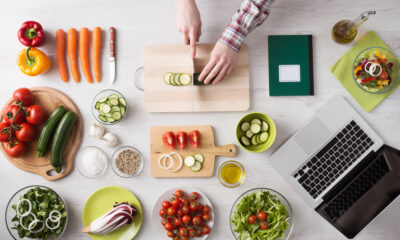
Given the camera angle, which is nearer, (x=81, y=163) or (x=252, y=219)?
(x=252, y=219)

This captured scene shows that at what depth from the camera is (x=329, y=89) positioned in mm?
2008

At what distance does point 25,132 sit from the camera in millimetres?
1906

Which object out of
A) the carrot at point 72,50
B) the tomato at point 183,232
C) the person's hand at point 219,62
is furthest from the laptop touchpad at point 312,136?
the carrot at point 72,50

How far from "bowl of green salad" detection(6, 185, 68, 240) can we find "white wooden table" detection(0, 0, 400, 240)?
86 millimetres

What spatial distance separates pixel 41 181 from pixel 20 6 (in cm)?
111

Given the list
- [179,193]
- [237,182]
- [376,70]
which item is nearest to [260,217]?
[237,182]

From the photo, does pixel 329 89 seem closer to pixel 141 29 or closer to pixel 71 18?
pixel 141 29

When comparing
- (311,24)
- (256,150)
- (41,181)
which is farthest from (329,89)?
(41,181)

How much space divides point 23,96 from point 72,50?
15.7 inches

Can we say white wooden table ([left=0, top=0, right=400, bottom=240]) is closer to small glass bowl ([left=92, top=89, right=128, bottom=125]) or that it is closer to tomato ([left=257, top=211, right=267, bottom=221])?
small glass bowl ([left=92, top=89, right=128, bottom=125])

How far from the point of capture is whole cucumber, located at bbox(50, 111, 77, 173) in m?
1.92

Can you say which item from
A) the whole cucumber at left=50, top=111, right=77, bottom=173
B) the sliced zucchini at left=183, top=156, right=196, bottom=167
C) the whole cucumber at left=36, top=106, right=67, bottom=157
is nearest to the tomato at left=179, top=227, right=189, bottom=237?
the sliced zucchini at left=183, top=156, right=196, bottom=167

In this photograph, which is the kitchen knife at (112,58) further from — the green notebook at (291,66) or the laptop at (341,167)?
the laptop at (341,167)

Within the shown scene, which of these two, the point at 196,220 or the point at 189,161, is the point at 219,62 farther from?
the point at 196,220
